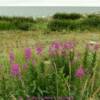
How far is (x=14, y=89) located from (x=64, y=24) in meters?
9.08

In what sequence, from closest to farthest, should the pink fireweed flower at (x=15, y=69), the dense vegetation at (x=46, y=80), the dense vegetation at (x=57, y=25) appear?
the pink fireweed flower at (x=15, y=69)
the dense vegetation at (x=46, y=80)
the dense vegetation at (x=57, y=25)

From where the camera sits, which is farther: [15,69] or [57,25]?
[57,25]

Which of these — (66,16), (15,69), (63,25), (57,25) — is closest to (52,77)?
(15,69)

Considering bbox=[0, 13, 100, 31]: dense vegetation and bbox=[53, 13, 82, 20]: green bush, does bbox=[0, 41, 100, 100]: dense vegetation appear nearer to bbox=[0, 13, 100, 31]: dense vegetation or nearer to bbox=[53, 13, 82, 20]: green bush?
bbox=[0, 13, 100, 31]: dense vegetation

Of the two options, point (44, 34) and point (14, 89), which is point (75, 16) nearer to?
point (44, 34)

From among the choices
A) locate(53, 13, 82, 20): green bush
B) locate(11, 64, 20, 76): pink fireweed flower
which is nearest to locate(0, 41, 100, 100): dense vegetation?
locate(11, 64, 20, 76): pink fireweed flower

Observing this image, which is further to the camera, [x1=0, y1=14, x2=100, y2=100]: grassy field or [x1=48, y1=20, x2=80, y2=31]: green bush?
[x1=48, y1=20, x2=80, y2=31]: green bush

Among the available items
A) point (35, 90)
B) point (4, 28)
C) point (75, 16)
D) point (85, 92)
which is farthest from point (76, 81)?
point (75, 16)

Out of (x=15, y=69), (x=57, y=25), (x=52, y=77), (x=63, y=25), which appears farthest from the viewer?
(x=63, y=25)

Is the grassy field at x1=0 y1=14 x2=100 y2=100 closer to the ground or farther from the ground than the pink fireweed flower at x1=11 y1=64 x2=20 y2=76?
closer to the ground

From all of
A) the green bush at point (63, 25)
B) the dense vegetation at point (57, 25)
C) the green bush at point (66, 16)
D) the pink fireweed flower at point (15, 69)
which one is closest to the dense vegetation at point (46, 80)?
the pink fireweed flower at point (15, 69)

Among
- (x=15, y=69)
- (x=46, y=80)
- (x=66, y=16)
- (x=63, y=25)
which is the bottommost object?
(x=66, y=16)

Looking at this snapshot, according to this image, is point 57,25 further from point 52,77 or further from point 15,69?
point 15,69

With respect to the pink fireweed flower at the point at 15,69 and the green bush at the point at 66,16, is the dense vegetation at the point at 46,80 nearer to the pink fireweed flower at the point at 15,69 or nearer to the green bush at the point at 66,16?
the pink fireweed flower at the point at 15,69
